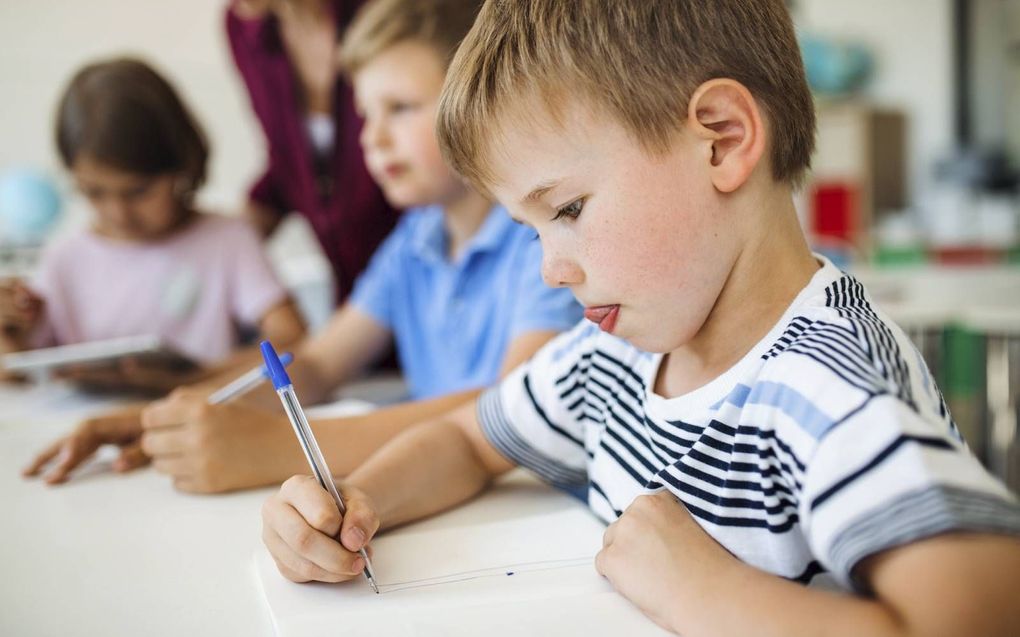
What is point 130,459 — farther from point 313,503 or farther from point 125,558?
point 313,503

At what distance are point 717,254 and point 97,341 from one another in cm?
141

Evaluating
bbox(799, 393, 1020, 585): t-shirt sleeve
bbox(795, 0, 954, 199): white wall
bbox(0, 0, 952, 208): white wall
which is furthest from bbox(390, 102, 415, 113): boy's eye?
bbox(795, 0, 954, 199): white wall

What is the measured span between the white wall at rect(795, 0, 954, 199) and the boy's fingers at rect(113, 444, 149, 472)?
4.01 metres

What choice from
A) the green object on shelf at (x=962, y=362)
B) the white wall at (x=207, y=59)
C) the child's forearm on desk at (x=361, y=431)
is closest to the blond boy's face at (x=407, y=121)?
the child's forearm on desk at (x=361, y=431)

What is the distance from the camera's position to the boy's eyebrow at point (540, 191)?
0.57m

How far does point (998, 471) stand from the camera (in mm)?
2211

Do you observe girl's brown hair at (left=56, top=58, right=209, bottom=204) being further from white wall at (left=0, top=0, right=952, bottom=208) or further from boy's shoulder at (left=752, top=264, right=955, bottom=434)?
white wall at (left=0, top=0, right=952, bottom=208)

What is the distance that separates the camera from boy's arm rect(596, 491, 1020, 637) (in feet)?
Answer: 1.31

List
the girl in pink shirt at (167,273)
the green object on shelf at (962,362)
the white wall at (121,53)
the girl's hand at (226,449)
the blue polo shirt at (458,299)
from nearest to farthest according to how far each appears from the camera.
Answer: the girl's hand at (226,449)
the blue polo shirt at (458,299)
the girl in pink shirt at (167,273)
the green object on shelf at (962,362)
the white wall at (121,53)

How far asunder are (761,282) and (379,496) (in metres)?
0.32

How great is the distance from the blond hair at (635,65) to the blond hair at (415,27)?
1.91ft

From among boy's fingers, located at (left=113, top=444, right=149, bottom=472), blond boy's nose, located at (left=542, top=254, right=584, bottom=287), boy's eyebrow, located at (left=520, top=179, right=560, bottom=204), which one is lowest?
boy's fingers, located at (left=113, top=444, right=149, bottom=472)

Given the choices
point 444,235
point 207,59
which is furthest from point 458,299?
point 207,59

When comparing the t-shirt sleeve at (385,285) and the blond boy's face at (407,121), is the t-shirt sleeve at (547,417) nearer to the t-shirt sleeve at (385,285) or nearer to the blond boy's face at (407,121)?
the blond boy's face at (407,121)
